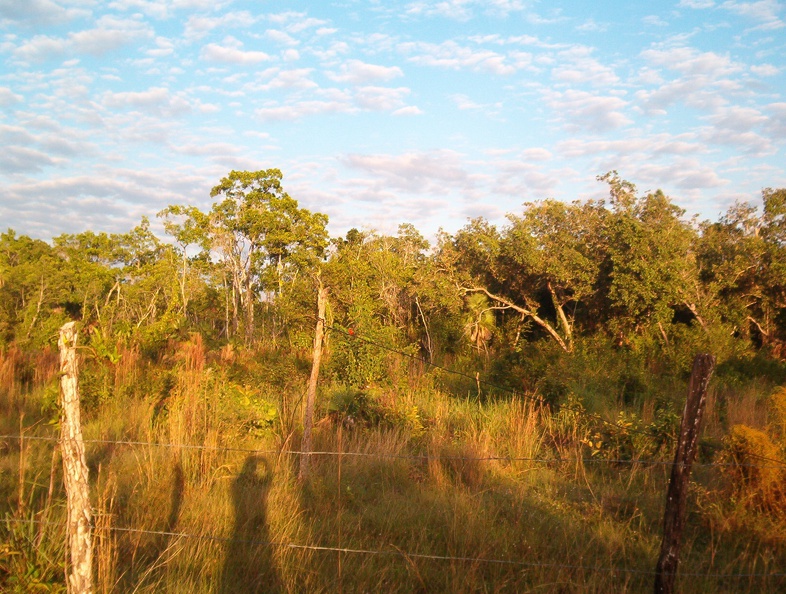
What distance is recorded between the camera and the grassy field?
4.07 m

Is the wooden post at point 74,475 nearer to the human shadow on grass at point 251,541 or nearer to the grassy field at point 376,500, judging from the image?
the grassy field at point 376,500

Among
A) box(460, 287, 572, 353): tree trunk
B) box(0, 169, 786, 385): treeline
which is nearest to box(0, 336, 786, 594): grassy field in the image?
box(0, 169, 786, 385): treeline

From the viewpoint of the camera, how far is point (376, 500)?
559cm

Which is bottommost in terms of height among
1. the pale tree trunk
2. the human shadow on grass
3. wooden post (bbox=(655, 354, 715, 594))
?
the human shadow on grass

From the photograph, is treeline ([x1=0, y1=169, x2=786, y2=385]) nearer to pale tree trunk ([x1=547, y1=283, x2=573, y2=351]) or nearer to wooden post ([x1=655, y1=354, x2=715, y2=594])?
pale tree trunk ([x1=547, y1=283, x2=573, y2=351])

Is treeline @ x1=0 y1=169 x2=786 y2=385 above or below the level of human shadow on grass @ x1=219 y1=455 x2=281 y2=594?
above

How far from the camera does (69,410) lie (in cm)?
335

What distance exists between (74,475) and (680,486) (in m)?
3.68

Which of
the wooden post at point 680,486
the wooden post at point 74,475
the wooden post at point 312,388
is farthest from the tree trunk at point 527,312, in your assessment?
the wooden post at point 74,475

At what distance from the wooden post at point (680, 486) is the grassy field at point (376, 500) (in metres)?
0.13

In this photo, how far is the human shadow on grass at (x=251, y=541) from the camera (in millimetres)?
4020

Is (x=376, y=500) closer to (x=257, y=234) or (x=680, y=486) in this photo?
(x=680, y=486)

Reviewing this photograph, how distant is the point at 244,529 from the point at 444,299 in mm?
11986

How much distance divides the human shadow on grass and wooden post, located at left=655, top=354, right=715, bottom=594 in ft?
8.42
